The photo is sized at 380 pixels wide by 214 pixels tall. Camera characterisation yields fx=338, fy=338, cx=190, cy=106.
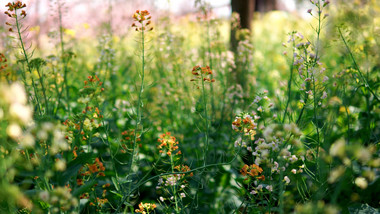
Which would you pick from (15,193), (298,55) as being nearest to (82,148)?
(15,193)

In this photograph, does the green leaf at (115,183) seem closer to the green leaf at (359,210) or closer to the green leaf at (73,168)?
the green leaf at (73,168)

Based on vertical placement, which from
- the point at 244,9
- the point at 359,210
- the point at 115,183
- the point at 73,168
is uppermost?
the point at 244,9

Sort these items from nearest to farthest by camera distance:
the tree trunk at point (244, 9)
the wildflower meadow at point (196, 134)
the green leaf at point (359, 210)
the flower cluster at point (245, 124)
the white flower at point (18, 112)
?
the white flower at point (18, 112)
the wildflower meadow at point (196, 134)
the flower cluster at point (245, 124)
the green leaf at point (359, 210)
the tree trunk at point (244, 9)

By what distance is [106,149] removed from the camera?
243 centimetres

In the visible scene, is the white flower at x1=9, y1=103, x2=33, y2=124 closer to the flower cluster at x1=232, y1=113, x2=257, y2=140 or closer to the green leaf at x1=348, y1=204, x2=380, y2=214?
the flower cluster at x1=232, y1=113, x2=257, y2=140

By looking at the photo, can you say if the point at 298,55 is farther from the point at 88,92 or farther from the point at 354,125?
the point at 88,92

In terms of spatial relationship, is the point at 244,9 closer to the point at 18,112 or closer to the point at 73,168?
the point at 73,168

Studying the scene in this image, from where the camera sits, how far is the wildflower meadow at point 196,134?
1322 millimetres

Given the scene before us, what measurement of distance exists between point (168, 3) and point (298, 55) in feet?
5.90

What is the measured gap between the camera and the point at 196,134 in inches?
113

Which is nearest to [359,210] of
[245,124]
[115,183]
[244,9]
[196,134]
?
[245,124]

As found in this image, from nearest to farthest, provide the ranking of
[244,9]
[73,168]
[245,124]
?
[73,168] < [245,124] < [244,9]

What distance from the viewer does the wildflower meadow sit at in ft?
4.34

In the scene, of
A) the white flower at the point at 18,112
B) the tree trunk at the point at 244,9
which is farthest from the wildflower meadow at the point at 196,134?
the tree trunk at the point at 244,9
